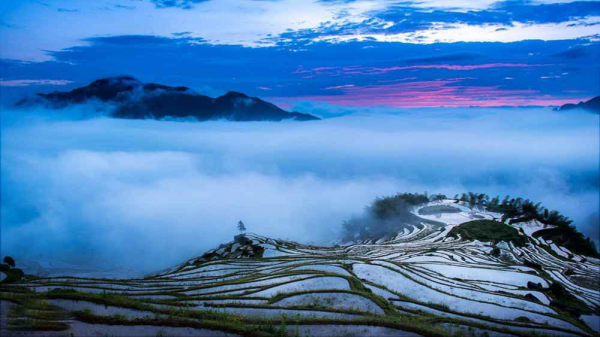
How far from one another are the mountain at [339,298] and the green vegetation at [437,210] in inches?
1166

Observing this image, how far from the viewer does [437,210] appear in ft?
271

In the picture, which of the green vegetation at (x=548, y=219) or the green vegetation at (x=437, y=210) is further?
the green vegetation at (x=437, y=210)

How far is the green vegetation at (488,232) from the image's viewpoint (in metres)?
57.5

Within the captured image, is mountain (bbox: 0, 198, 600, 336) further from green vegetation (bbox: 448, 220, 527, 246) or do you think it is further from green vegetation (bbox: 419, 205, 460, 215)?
green vegetation (bbox: 419, 205, 460, 215)

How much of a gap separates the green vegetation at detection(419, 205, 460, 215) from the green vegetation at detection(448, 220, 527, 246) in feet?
41.9

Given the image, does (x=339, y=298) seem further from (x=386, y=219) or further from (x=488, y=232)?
(x=386, y=219)

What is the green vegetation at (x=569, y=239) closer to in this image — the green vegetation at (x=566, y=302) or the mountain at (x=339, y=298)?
the mountain at (x=339, y=298)

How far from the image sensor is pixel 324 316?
787 inches

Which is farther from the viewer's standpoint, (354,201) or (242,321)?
(354,201)

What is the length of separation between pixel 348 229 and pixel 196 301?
77.1 metres

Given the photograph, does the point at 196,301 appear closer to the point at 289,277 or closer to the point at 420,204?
the point at 289,277

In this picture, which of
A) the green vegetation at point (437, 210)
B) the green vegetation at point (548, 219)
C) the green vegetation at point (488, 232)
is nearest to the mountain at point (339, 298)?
the green vegetation at point (488, 232)

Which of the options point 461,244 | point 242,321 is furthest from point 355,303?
point 461,244

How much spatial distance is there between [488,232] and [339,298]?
46147mm
